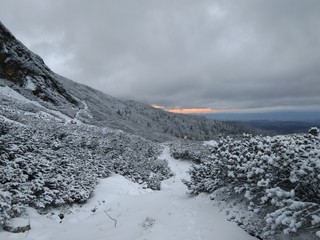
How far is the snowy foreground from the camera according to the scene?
589 cm

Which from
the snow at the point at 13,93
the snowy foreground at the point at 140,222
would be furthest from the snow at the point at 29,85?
the snowy foreground at the point at 140,222

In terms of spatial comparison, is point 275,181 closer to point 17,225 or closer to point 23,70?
point 17,225

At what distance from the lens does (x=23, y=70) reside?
129ft

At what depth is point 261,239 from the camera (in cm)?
538

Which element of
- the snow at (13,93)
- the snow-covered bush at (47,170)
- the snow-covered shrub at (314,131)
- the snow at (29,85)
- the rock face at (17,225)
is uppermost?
the snow at (29,85)

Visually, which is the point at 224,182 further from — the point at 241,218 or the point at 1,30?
the point at 1,30

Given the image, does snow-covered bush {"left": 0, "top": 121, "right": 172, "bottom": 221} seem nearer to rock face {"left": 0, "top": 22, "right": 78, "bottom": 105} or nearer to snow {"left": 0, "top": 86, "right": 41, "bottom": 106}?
snow {"left": 0, "top": 86, "right": 41, "bottom": 106}

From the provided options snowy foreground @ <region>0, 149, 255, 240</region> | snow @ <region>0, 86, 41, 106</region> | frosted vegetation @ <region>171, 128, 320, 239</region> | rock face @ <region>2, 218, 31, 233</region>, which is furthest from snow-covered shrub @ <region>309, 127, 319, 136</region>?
snow @ <region>0, 86, 41, 106</region>

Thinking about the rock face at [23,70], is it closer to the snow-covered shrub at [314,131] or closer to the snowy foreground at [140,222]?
the snowy foreground at [140,222]

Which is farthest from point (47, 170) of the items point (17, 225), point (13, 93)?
point (13, 93)

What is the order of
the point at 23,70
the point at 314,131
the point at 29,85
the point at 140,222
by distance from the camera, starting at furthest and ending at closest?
the point at 23,70 → the point at 29,85 → the point at 140,222 → the point at 314,131

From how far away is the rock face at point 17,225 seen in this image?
6734 millimetres

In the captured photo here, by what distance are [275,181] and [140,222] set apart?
10.9 feet

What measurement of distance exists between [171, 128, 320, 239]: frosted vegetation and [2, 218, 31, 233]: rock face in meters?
4.74
